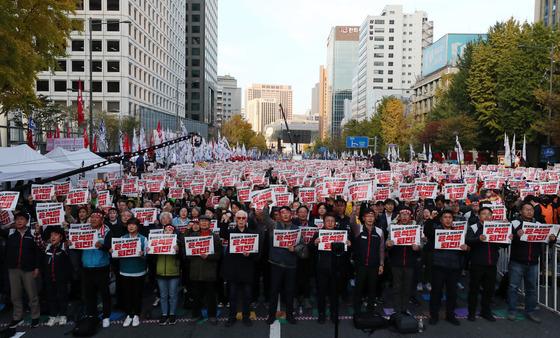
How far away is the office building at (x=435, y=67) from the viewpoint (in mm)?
89688

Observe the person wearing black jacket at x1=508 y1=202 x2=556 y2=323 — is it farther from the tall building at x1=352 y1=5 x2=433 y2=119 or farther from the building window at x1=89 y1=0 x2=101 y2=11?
the tall building at x1=352 y1=5 x2=433 y2=119

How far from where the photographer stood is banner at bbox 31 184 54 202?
1268cm

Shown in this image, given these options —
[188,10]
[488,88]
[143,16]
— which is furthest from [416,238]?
[188,10]

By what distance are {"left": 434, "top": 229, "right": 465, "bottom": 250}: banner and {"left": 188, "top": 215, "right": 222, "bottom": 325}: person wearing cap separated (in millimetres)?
3484

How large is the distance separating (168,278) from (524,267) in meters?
5.81

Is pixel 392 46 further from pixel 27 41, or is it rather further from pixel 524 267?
pixel 524 267

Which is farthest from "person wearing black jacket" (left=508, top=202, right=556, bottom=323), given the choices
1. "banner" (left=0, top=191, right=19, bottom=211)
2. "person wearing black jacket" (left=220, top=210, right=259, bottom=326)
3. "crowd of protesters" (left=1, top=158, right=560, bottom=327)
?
"banner" (left=0, top=191, right=19, bottom=211)

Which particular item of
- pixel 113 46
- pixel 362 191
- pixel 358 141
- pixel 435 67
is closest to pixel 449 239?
pixel 362 191

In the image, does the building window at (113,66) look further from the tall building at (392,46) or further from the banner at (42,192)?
the tall building at (392,46)

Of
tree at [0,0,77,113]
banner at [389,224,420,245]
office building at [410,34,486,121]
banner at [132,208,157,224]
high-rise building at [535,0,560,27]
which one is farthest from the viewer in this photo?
office building at [410,34,486,121]

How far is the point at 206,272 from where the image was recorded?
8453mm

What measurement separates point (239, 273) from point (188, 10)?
388 feet

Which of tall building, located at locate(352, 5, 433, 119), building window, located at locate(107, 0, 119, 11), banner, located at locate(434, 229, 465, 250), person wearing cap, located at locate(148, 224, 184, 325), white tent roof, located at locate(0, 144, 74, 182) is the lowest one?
person wearing cap, located at locate(148, 224, 184, 325)

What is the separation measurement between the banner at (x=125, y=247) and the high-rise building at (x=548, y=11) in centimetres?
9149
